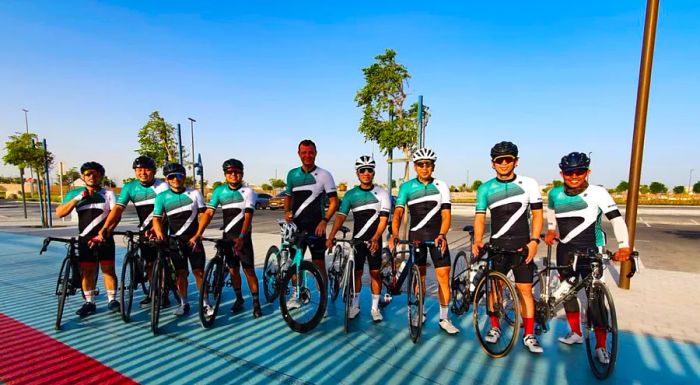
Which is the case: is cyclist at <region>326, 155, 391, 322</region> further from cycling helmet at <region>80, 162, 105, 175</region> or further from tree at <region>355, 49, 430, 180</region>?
tree at <region>355, 49, 430, 180</region>

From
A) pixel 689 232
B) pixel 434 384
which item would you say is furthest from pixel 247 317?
pixel 689 232

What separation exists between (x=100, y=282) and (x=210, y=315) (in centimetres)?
369

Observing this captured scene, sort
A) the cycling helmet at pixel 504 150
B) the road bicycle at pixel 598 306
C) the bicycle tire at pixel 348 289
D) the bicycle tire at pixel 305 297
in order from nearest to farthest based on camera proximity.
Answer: the road bicycle at pixel 598 306, the cycling helmet at pixel 504 150, the bicycle tire at pixel 348 289, the bicycle tire at pixel 305 297

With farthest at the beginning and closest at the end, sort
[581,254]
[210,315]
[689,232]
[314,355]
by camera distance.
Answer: [689,232]
[210,315]
[314,355]
[581,254]

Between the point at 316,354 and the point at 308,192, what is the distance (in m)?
1.98

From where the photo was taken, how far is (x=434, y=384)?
304 centimetres

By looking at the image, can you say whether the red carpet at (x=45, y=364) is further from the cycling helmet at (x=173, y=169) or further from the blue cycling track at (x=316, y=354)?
the cycling helmet at (x=173, y=169)

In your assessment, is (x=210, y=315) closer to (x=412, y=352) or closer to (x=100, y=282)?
(x=412, y=352)

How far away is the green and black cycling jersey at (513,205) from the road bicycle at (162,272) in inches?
144

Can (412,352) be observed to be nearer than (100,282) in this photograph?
Yes

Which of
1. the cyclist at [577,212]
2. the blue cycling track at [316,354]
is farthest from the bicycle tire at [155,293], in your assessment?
the cyclist at [577,212]

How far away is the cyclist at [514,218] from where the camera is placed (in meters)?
3.56

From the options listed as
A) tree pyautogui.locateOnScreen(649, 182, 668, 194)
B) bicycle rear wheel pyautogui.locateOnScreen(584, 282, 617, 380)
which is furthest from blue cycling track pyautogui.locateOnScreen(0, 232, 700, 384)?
tree pyautogui.locateOnScreen(649, 182, 668, 194)

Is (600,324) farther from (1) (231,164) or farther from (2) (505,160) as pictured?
(1) (231,164)
